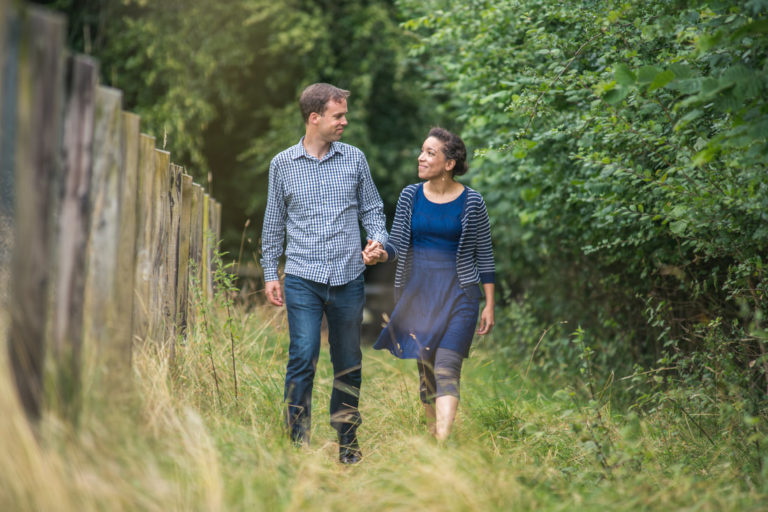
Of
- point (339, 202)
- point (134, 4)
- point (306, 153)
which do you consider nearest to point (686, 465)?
point (339, 202)

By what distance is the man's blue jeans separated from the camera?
4516mm

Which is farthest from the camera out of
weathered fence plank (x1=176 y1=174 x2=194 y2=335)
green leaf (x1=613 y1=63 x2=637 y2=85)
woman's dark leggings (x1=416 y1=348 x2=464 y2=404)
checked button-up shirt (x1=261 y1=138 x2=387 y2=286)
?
weathered fence plank (x1=176 y1=174 x2=194 y2=335)

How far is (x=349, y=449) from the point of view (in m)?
4.48

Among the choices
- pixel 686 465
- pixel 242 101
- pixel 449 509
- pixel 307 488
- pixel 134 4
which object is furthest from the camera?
pixel 242 101

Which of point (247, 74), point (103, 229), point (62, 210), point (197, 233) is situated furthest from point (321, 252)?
point (247, 74)

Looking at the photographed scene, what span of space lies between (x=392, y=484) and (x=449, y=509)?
369 millimetres

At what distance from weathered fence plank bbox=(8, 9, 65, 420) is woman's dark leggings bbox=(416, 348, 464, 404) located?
228 centimetres

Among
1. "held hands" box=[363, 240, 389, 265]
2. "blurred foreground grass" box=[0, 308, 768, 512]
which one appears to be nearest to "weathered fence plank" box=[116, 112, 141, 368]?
"blurred foreground grass" box=[0, 308, 768, 512]

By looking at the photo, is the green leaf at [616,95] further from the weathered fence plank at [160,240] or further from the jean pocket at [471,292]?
the weathered fence plank at [160,240]

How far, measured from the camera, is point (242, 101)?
15.3 m

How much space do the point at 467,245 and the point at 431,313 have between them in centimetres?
45

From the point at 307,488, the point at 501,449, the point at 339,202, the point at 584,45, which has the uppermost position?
the point at 584,45

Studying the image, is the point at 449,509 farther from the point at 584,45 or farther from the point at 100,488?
the point at 584,45

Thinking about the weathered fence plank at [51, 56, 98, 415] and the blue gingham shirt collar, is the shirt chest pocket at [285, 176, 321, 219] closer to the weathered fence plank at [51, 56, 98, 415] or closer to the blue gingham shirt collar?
the blue gingham shirt collar
